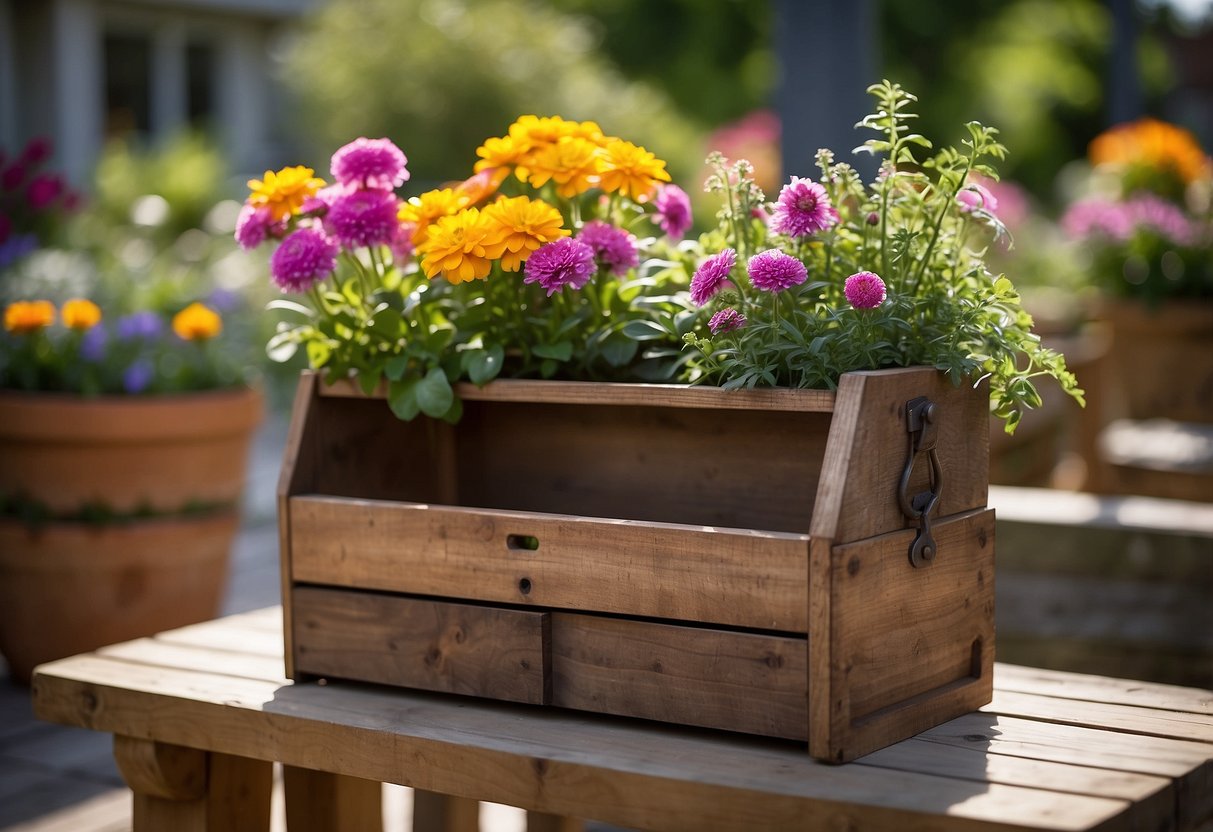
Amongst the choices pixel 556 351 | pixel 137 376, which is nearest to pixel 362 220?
pixel 556 351

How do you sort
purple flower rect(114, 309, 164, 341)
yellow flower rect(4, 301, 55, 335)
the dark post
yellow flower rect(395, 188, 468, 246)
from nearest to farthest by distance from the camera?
1. yellow flower rect(395, 188, 468, 246)
2. the dark post
3. yellow flower rect(4, 301, 55, 335)
4. purple flower rect(114, 309, 164, 341)

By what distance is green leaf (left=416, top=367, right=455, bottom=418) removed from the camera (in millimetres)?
1698

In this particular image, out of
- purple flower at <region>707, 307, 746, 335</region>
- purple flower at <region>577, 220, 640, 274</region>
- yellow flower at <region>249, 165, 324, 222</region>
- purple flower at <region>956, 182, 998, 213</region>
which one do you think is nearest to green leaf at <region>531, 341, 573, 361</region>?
purple flower at <region>577, 220, 640, 274</region>

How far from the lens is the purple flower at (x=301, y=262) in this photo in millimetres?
1721

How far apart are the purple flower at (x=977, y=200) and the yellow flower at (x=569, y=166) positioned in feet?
1.45

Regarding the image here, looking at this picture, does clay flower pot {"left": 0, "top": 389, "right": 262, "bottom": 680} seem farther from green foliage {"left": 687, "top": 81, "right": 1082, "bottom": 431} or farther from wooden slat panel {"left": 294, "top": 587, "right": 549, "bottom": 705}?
green foliage {"left": 687, "top": 81, "right": 1082, "bottom": 431}

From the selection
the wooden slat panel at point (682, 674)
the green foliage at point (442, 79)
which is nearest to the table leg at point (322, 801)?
the wooden slat panel at point (682, 674)

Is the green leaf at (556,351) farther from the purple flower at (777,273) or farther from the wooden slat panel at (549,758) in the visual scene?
the wooden slat panel at (549,758)

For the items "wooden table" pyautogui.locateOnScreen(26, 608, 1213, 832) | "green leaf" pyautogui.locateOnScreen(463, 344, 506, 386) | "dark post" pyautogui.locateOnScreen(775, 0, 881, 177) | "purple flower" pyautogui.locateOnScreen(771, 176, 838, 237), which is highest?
"dark post" pyautogui.locateOnScreen(775, 0, 881, 177)

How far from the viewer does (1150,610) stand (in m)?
2.87

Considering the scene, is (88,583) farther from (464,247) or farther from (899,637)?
(899,637)

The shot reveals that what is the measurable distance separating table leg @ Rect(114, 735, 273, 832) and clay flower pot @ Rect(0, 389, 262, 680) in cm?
161

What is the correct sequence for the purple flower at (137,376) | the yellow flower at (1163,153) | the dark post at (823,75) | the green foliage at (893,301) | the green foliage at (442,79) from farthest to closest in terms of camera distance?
the green foliage at (442,79), the yellow flower at (1163,153), the purple flower at (137,376), the dark post at (823,75), the green foliage at (893,301)

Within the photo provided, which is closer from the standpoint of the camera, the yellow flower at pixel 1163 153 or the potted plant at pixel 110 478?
the potted plant at pixel 110 478
